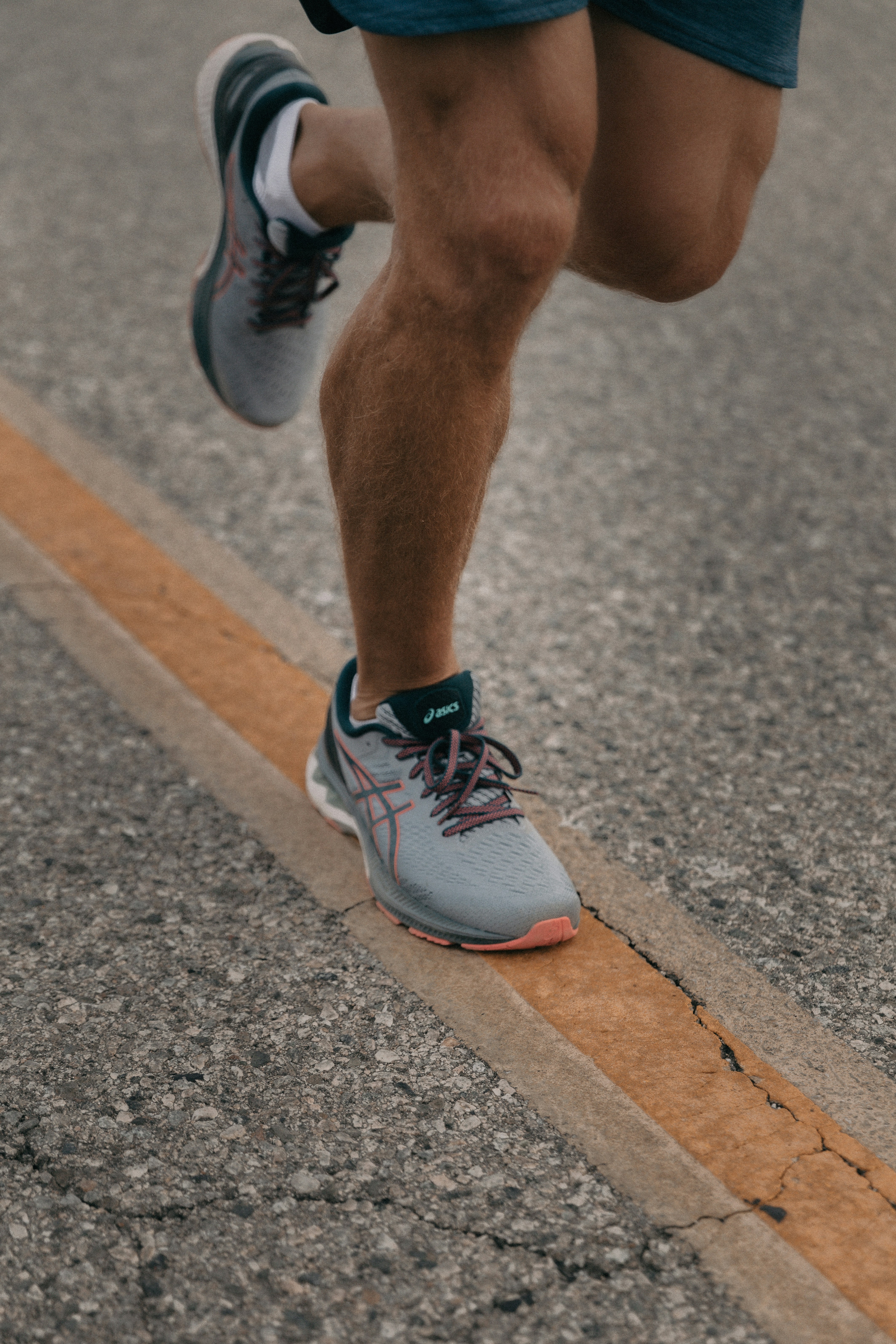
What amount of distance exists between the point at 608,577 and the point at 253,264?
2.99ft

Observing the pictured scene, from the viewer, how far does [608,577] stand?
2.76m

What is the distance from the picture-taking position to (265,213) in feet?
8.03

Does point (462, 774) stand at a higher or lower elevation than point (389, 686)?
lower

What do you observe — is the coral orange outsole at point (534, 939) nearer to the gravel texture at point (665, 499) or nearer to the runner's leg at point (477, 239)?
the gravel texture at point (665, 499)

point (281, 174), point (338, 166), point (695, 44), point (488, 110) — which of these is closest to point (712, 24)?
point (695, 44)

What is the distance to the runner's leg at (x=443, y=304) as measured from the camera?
58.9 inches

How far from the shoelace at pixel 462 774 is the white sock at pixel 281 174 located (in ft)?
3.35

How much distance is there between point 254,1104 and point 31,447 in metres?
2.01

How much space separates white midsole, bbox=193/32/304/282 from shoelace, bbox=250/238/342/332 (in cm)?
15

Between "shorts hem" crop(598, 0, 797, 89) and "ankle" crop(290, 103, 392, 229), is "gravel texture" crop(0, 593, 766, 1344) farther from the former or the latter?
"shorts hem" crop(598, 0, 797, 89)

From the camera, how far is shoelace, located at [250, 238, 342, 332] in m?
2.52

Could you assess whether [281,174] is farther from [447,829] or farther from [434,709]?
[447,829]

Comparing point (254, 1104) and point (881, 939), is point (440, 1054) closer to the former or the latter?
point (254, 1104)

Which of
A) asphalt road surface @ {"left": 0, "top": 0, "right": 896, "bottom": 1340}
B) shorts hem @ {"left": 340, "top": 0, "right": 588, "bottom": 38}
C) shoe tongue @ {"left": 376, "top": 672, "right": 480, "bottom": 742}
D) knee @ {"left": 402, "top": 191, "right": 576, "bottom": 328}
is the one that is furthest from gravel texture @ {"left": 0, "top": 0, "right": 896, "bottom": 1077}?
shorts hem @ {"left": 340, "top": 0, "right": 588, "bottom": 38}
